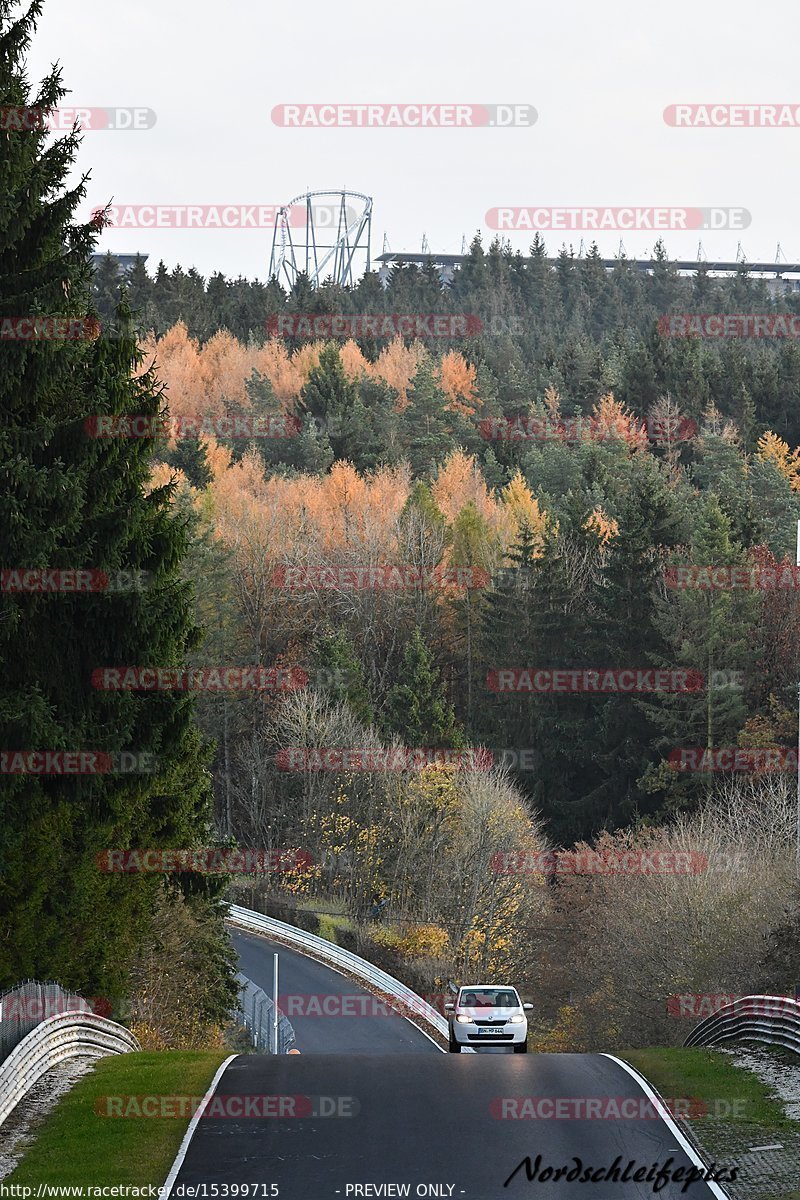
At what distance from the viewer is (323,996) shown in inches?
1935

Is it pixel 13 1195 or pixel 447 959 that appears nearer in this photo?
pixel 13 1195

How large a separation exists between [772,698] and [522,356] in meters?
60.5

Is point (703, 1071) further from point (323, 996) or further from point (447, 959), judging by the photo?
point (447, 959)

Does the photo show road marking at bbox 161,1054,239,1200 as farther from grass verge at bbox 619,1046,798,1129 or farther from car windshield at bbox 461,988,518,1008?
car windshield at bbox 461,988,518,1008

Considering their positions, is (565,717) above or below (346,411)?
below

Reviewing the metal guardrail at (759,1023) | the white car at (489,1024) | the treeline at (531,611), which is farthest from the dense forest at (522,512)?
the metal guardrail at (759,1023)

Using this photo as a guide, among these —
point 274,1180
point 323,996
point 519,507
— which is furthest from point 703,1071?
point 519,507

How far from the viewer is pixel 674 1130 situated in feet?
57.4

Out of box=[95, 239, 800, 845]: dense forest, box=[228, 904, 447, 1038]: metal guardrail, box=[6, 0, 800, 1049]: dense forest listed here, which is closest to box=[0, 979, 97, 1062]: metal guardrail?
box=[6, 0, 800, 1049]: dense forest

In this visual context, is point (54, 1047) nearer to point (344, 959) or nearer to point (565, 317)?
point (344, 959)

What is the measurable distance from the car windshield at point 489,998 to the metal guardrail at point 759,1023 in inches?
A: 146

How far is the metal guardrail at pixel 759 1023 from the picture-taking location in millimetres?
22359

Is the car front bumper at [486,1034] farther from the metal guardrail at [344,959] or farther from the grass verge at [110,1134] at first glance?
the metal guardrail at [344,959]

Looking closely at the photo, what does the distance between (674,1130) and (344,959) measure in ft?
121
